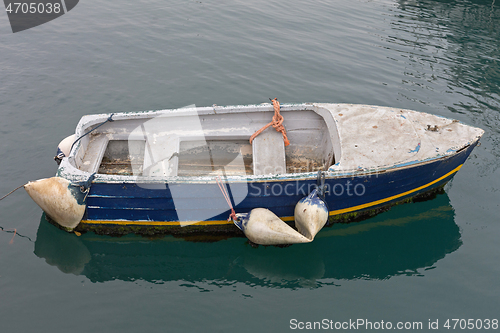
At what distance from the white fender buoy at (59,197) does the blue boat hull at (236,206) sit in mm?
259

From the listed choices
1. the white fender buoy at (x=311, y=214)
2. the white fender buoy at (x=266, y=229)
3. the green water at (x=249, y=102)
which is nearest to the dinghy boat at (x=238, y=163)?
the white fender buoy at (x=311, y=214)

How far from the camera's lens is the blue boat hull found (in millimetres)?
7348

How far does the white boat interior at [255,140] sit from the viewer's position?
805 cm

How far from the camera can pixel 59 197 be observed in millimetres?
7227

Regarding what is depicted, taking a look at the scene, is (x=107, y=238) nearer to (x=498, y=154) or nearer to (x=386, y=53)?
(x=498, y=154)

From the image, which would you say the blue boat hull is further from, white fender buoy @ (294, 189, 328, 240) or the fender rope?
white fender buoy @ (294, 189, 328, 240)

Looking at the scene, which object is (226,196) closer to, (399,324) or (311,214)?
(311,214)

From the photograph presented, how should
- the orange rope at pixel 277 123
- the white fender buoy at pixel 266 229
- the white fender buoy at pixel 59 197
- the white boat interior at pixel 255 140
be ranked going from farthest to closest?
the orange rope at pixel 277 123 < the white boat interior at pixel 255 140 < the white fender buoy at pixel 59 197 < the white fender buoy at pixel 266 229

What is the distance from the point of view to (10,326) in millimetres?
6305

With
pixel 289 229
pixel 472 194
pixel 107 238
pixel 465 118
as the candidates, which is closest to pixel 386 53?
pixel 465 118

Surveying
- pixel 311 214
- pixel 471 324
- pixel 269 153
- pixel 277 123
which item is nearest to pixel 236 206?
pixel 311 214

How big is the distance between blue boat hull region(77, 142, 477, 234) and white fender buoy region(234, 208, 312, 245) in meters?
0.31

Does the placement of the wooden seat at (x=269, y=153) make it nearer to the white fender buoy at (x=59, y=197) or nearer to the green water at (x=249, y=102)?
the green water at (x=249, y=102)

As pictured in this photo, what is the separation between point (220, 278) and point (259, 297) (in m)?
0.95
